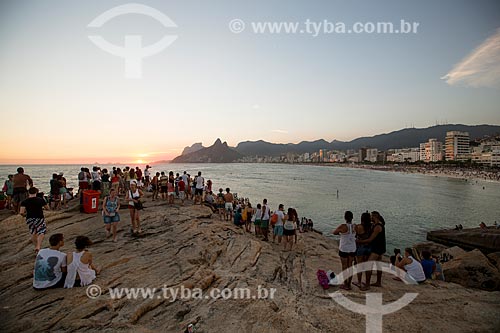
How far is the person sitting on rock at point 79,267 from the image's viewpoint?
199 inches

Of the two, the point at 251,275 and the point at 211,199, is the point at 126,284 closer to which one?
the point at 251,275

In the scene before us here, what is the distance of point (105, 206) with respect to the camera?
7.87m

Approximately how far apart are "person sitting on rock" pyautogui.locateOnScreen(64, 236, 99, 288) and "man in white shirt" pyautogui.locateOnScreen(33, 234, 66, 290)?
0.59 feet

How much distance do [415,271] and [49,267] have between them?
943 cm

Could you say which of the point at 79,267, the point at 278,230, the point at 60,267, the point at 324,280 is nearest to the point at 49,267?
the point at 60,267

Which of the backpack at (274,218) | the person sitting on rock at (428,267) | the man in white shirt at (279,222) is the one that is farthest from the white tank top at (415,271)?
the backpack at (274,218)

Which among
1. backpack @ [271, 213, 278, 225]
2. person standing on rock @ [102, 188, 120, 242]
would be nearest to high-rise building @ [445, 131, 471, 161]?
backpack @ [271, 213, 278, 225]

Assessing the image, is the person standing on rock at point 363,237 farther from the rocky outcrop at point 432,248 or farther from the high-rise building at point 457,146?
the high-rise building at point 457,146

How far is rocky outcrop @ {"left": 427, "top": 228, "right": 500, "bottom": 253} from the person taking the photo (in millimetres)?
16109

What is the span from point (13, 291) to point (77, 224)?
179 inches

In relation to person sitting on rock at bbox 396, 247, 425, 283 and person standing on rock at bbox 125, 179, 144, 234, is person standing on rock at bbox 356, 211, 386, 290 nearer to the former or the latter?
person sitting on rock at bbox 396, 247, 425, 283

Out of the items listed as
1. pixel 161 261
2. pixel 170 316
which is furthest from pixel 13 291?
pixel 170 316

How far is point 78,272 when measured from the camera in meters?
5.11

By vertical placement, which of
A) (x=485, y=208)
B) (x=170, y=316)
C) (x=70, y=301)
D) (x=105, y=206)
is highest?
(x=105, y=206)
